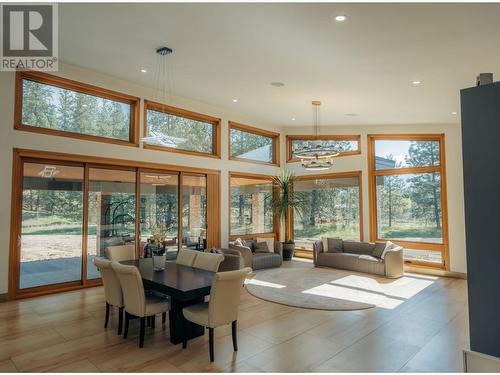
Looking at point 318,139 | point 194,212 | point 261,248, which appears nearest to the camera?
point 194,212

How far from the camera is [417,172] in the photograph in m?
7.83

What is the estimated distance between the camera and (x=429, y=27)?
12.0 ft

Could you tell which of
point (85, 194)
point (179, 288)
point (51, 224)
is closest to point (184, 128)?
point (85, 194)

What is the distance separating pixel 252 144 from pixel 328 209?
2.93 meters

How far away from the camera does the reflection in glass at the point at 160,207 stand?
6.89 metres

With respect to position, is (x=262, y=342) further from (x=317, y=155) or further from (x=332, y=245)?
(x=332, y=245)

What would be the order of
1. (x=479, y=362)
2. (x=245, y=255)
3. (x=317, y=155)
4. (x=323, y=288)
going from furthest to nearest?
(x=245, y=255), (x=317, y=155), (x=323, y=288), (x=479, y=362)

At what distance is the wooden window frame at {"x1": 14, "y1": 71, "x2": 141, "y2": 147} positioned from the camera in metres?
5.38

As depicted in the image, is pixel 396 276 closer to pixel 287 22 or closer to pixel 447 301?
pixel 447 301

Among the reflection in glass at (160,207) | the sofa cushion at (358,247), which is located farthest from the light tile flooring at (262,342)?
the sofa cushion at (358,247)

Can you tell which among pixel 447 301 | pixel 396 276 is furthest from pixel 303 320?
pixel 396 276

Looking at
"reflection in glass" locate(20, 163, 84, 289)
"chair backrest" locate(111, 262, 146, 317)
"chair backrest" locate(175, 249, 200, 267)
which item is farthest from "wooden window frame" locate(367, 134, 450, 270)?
"reflection in glass" locate(20, 163, 84, 289)

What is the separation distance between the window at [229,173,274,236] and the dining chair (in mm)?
5170

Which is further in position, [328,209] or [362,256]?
[328,209]
